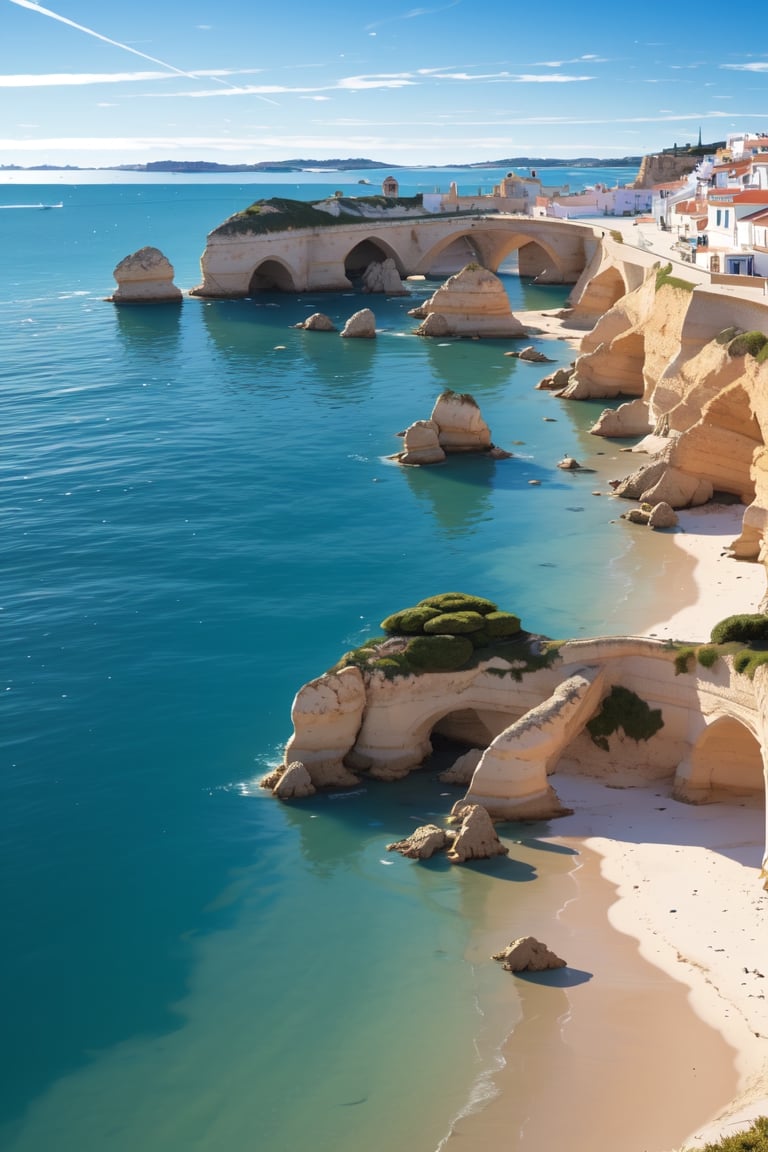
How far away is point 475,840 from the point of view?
27984mm

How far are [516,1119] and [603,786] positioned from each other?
41.8 feet

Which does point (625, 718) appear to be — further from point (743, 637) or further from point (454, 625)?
point (454, 625)

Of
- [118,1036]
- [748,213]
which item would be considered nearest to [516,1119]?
[118,1036]

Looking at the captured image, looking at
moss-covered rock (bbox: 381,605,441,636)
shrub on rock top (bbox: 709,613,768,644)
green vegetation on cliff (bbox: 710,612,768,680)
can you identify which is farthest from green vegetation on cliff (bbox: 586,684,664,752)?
moss-covered rock (bbox: 381,605,441,636)

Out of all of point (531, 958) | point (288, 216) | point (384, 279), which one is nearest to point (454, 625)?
point (531, 958)

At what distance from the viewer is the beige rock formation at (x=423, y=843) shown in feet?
92.7

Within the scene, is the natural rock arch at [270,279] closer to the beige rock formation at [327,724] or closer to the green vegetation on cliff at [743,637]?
the beige rock formation at [327,724]

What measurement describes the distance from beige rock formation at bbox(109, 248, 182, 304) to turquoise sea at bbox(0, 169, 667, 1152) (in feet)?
127

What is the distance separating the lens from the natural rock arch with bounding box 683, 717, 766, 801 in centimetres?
3016

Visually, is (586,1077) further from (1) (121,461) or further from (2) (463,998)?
(1) (121,461)

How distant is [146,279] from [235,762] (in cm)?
8821

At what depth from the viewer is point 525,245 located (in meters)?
134

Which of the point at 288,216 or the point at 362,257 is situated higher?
the point at 288,216

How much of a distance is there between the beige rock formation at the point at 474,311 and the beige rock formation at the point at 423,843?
226 ft
